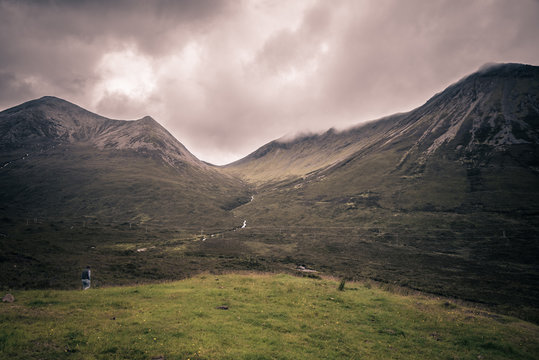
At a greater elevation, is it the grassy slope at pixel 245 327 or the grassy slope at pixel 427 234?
the grassy slope at pixel 245 327

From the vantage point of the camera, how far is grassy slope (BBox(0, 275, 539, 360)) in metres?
16.0

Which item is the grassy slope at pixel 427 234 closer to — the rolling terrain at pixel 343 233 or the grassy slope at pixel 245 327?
the rolling terrain at pixel 343 233

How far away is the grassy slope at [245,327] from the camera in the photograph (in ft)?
52.5

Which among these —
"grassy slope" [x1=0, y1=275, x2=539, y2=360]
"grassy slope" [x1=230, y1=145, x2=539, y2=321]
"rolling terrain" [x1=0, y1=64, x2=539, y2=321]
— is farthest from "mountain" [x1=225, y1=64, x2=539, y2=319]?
"grassy slope" [x1=0, y1=275, x2=539, y2=360]

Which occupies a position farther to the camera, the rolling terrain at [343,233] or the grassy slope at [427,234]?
the grassy slope at [427,234]

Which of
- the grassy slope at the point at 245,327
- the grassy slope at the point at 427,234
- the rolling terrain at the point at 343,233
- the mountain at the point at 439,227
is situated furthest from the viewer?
the mountain at the point at 439,227

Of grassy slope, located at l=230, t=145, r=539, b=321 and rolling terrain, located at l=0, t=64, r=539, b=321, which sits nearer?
rolling terrain, located at l=0, t=64, r=539, b=321

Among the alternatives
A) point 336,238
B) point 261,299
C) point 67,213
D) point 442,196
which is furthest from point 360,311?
point 67,213

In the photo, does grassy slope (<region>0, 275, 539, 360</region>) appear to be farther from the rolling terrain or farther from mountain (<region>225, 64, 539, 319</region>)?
mountain (<region>225, 64, 539, 319</region>)

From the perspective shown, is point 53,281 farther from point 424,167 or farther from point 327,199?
point 424,167

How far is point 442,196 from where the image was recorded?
156125mm

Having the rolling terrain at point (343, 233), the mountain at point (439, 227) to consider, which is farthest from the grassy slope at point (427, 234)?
the rolling terrain at point (343, 233)

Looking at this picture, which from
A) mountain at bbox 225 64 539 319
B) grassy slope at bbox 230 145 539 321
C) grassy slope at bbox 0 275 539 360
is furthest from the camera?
mountain at bbox 225 64 539 319

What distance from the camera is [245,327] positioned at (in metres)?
20.4
